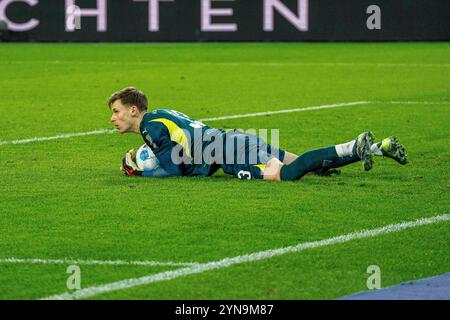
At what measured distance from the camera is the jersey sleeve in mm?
11344

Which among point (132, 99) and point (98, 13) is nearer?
point (132, 99)

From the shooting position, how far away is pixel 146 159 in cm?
1172

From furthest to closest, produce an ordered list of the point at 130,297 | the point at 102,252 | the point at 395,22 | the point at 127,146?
the point at 395,22, the point at 127,146, the point at 102,252, the point at 130,297

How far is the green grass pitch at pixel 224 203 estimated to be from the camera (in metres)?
7.93

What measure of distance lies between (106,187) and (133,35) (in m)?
25.7

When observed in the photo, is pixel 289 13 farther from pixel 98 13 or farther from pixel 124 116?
pixel 124 116

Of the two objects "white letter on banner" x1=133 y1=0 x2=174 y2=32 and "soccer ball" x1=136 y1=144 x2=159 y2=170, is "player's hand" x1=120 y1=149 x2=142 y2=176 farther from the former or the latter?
"white letter on banner" x1=133 y1=0 x2=174 y2=32

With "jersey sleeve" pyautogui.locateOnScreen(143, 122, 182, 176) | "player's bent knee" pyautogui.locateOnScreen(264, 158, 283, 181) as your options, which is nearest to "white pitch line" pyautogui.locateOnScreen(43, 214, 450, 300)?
"player's bent knee" pyautogui.locateOnScreen(264, 158, 283, 181)

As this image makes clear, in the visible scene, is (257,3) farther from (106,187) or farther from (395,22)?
(106,187)

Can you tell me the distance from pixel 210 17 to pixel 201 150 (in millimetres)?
25183

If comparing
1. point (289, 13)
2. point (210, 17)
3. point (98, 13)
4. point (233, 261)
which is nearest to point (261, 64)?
point (289, 13)
